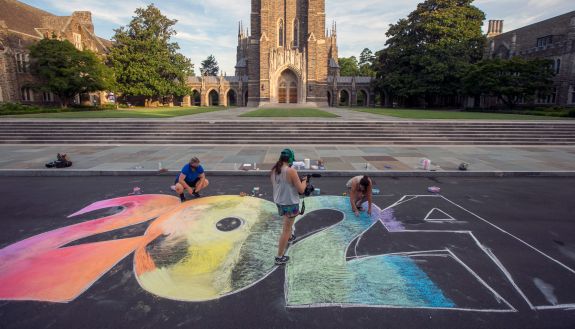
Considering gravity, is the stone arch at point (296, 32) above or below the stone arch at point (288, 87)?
above

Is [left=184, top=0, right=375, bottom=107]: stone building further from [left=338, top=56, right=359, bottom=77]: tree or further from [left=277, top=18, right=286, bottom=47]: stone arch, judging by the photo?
[left=338, top=56, right=359, bottom=77]: tree

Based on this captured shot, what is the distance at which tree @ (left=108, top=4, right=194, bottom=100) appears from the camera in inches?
1790

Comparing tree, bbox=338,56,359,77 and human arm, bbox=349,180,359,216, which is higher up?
tree, bbox=338,56,359,77

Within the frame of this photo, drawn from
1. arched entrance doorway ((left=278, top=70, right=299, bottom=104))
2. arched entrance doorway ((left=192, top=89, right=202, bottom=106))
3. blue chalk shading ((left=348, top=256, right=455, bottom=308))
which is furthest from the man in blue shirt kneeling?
arched entrance doorway ((left=192, top=89, right=202, bottom=106))

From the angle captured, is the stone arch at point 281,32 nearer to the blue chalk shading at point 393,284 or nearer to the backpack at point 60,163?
the backpack at point 60,163

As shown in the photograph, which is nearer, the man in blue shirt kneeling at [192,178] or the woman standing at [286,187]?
the woman standing at [286,187]

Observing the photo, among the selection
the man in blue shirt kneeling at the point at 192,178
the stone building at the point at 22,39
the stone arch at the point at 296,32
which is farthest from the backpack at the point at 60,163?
the stone arch at the point at 296,32

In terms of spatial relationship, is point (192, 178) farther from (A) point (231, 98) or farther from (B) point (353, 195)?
(A) point (231, 98)

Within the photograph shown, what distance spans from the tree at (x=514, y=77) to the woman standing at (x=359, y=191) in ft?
127

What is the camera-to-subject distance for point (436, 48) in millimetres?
45094

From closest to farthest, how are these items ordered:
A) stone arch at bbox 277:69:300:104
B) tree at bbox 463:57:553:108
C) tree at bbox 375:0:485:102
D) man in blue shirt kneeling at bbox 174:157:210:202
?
man in blue shirt kneeling at bbox 174:157:210:202 → tree at bbox 463:57:553:108 → tree at bbox 375:0:485:102 → stone arch at bbox 277:69:300:104

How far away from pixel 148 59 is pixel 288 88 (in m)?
22.6

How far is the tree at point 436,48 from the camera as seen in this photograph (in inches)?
1761

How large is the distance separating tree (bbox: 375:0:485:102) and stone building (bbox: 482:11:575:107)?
5112 mm
